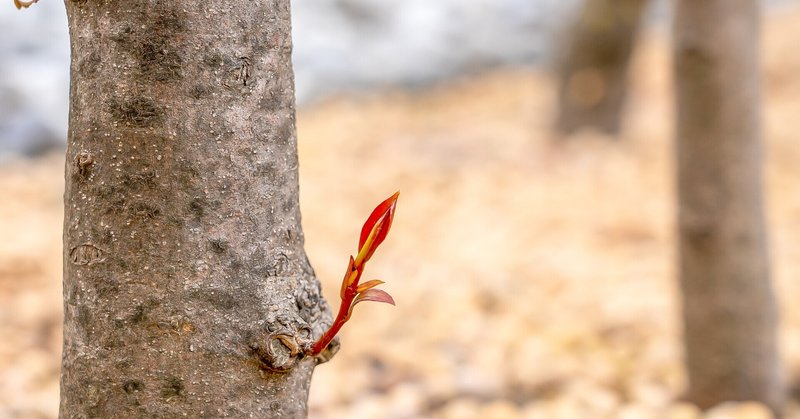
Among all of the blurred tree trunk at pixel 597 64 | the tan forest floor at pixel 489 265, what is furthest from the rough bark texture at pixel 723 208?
the blurred tree trunk at pixel 597 64

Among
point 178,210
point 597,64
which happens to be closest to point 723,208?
point 178,210

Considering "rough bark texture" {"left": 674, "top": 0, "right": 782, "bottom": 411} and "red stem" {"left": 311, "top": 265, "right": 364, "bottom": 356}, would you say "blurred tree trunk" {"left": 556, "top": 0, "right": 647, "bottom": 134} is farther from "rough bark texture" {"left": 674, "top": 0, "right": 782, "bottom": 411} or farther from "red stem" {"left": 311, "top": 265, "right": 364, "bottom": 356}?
"red stem" {"left": 311, "top": 265, "right": 364, "bottom": 356}

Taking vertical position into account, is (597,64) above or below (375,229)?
above

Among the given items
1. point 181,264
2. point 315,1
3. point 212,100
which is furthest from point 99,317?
point 315,1

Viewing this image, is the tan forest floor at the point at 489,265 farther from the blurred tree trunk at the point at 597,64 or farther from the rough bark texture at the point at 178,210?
the rough bark texture at the point at 178,210

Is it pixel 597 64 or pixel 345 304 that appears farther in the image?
pixel 597 64

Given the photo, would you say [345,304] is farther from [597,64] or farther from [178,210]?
[597,64]

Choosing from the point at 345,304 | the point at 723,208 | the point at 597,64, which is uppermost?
the point at 597,64
